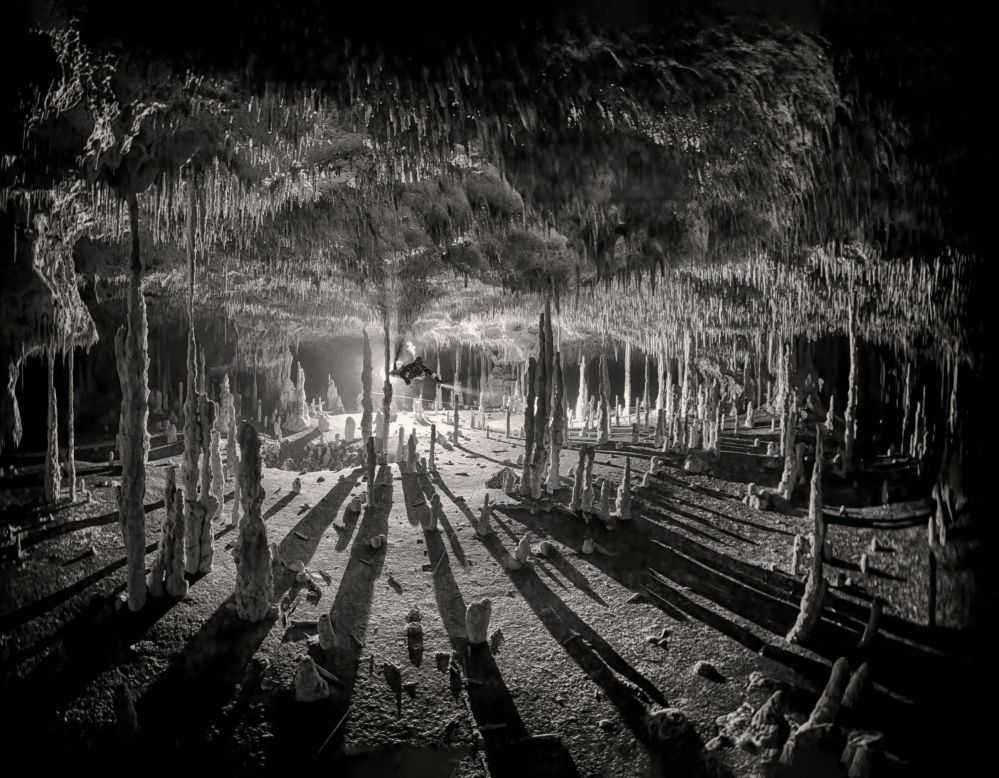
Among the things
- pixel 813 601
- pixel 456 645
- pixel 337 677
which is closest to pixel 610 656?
pixel 456 645

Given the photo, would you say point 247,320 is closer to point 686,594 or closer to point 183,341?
point 183,341

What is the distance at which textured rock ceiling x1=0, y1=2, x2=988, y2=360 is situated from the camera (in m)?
3.61

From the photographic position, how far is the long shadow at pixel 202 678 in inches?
187

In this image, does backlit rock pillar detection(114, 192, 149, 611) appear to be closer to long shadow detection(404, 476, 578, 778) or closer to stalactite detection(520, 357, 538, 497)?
long shadow detection(404, 476, 578, 778)

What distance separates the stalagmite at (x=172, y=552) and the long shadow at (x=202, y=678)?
784 mm

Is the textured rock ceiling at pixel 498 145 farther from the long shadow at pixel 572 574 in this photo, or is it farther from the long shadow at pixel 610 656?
the long shadow at pixel 610 656

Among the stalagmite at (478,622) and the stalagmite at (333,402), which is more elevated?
the stalagmite at (333,402)

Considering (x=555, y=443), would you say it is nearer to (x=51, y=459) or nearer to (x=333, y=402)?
(x=51, y=459)

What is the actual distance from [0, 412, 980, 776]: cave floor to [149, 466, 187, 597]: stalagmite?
11.5 inches

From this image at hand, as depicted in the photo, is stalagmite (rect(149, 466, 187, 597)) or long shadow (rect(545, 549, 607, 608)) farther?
long shadow (rect(545, 549, 607, 608))

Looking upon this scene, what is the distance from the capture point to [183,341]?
2280 cm

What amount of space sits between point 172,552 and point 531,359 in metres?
8.67

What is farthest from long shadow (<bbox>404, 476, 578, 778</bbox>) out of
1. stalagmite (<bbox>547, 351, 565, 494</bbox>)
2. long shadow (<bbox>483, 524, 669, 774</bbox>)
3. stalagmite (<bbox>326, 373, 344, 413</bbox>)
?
stalagmite (<bbox>326, 373, 344, 413</bbox>)

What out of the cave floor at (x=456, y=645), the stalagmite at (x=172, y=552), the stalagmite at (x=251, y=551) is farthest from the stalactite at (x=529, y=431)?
the stalagmite at (x=172, y=552)
